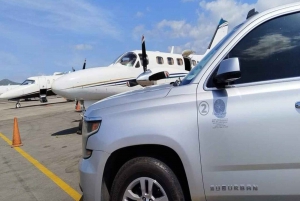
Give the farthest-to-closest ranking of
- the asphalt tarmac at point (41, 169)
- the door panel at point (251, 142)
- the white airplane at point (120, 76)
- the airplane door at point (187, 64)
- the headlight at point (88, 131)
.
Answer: the airplane door at point (187, 64), the white airplane at point (120, 76), the asphalt tarmac at point (41, 169), the headlight at point (88, 131), the door panel at point (251, 142)

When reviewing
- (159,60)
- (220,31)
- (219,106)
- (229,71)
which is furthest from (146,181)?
(220,31)

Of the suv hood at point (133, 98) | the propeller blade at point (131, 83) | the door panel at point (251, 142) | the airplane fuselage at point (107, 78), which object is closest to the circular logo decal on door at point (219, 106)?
the door panel at point (251, 142)

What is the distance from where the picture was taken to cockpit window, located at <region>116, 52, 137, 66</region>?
13070 millimetres

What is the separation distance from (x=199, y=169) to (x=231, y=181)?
29 centimetres

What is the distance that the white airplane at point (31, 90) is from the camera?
106 feet

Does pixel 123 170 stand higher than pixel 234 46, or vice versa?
pixel 234 46

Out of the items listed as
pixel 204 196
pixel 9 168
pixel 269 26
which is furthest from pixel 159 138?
pixel 9 168

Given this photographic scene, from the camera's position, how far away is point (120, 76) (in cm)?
1248

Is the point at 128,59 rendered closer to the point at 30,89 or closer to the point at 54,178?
the point at 54,178

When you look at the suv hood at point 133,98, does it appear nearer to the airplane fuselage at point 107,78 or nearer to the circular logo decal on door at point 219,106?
the circular logo decal on door at point 219,106

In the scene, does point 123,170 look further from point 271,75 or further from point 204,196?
point 271,75

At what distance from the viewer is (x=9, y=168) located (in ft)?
23.6

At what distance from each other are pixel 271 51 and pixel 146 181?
1.69m

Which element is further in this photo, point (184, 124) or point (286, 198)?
point (184, 124)
